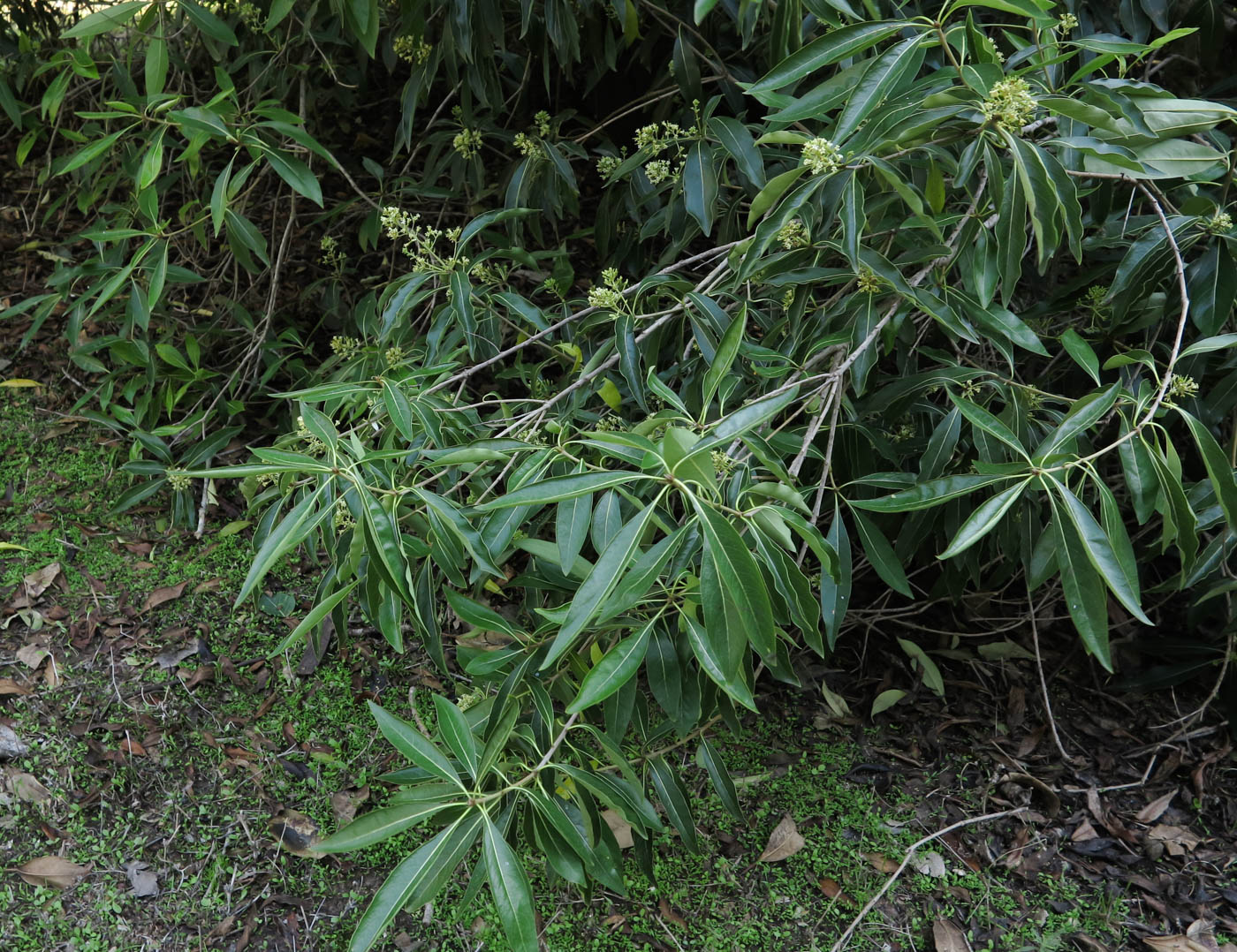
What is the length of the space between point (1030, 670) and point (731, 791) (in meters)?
1.06

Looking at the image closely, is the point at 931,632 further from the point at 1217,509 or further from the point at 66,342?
the point at 66,342

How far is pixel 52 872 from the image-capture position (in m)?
1.79

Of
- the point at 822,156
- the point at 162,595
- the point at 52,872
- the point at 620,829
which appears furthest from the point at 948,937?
the point at 162,595

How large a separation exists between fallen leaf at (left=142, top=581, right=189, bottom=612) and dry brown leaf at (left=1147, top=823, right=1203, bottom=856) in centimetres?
227

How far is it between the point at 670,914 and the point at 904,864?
462 mm

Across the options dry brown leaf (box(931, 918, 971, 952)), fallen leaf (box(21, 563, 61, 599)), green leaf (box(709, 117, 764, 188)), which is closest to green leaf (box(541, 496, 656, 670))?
green leaf (box(709, 117, 764, 188))

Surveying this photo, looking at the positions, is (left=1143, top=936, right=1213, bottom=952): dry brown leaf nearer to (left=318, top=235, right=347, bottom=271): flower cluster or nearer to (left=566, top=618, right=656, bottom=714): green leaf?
(left=566, top=618, right=656, bottom=714): green leaf

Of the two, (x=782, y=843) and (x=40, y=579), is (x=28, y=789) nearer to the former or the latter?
(x=40, y=579)

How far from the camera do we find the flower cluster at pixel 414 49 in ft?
6.64

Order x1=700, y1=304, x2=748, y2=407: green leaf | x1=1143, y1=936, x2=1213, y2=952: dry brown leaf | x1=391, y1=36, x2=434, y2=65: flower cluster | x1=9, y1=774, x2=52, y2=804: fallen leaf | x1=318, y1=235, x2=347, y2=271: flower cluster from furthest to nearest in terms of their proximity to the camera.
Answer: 1. x1=318, y1=235, x2=347, y2=271: flower cluster
2. x1=391, y1=36, x2=434, y2=65: flower cluster
3. x1=9, y1=774, x2=52, y2=804: fallen leaf
4. x1=1143, y1=936, x2=1213, y2=952: dry brown leaf
5. x1=700, y1=304, x2=748, y2=407: green leaf

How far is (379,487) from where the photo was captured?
118cm

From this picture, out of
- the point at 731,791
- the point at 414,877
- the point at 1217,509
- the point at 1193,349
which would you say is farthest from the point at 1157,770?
the point at 414,877

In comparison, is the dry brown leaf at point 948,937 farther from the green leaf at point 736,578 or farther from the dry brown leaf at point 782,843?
the green leaf at point 736,578

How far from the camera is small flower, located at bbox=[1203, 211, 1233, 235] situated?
136cm
